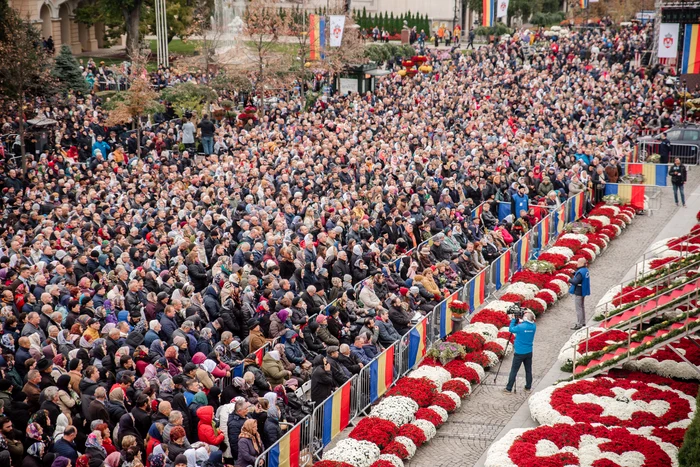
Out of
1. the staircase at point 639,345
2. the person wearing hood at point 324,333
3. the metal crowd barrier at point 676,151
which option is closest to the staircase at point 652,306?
the staircase at point 639,345

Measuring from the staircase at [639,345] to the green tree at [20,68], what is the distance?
21.6 m

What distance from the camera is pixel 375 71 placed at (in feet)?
165

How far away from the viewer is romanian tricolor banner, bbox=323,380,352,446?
55.4 ft

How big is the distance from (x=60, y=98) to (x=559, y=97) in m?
22.3

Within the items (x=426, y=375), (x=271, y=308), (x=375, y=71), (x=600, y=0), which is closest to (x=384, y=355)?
(x=426, y=375)

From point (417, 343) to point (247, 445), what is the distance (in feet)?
22.2

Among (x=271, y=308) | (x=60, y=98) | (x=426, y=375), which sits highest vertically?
(x=60, y=98)

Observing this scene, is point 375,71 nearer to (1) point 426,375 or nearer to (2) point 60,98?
(2) point 60,98

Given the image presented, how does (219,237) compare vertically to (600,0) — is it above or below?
below

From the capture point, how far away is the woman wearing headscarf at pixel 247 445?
14.3m

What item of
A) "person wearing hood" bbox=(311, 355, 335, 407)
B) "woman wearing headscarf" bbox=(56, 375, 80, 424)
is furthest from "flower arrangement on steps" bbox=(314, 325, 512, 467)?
"woman wearing headscarf" bbox=(56, 375, 80, 424)

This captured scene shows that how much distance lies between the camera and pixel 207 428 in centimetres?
1459

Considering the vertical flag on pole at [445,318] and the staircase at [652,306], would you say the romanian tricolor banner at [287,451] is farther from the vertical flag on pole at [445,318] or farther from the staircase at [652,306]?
the staircase at [652,306]

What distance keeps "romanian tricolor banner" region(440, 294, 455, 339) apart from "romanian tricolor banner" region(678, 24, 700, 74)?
26.5 metres
